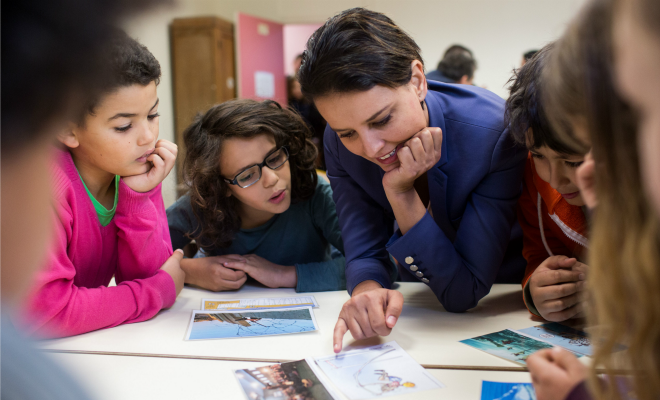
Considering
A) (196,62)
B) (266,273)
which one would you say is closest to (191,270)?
(266,273)

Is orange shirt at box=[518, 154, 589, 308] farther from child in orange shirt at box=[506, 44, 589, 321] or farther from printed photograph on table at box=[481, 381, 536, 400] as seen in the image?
printed photograph on table at box=[481, 381, 536, 400]

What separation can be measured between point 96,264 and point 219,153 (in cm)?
49

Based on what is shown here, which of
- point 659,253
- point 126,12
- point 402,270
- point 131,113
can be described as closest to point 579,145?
point 659,253

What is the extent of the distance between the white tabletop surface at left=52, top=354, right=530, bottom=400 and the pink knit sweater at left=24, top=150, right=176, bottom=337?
0.16 metres

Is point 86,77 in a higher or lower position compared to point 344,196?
higher

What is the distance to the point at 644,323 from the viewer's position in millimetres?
499

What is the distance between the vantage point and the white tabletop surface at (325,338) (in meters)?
0.98

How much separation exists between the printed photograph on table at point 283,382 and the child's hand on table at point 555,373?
33 centimetres

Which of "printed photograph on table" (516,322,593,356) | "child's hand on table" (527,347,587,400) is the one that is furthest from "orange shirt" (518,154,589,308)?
"child's hand on table" (527,347,587,400)

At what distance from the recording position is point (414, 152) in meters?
1.17

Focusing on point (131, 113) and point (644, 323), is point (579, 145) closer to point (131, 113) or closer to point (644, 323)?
point (644, 323)

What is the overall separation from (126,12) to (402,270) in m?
1.51

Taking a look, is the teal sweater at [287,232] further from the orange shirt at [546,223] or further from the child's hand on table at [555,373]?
the child's hand on table at [555,373]

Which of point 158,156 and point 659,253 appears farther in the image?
point 158,156
